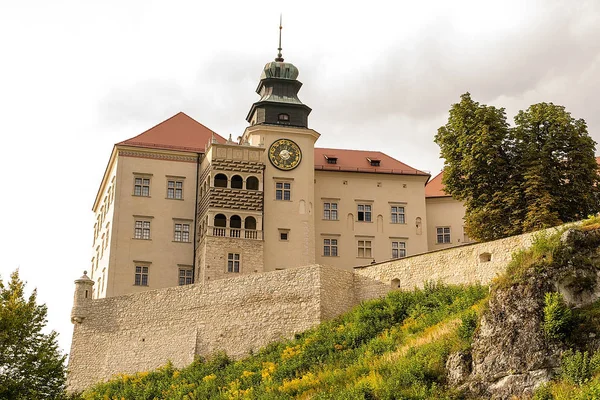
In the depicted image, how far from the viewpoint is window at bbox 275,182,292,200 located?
162ft

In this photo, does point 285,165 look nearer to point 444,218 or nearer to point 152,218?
point 152,218

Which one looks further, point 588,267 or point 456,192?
point 456,192

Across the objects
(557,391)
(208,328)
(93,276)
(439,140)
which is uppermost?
(439,140)

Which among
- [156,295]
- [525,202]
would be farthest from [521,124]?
[156,295]

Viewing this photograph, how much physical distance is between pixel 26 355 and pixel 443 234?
28.7 metres

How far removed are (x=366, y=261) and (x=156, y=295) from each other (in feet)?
48.3

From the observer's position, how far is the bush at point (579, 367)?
25.6m

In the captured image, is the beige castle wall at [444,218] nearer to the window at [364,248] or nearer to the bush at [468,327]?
the window at [364,248]

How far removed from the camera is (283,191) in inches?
1953

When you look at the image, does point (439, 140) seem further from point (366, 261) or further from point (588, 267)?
point (588, 267)

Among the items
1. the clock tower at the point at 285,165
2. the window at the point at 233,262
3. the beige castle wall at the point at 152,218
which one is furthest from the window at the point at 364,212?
the beige castle wall at the point at 152,218

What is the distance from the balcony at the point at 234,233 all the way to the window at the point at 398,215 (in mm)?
8954

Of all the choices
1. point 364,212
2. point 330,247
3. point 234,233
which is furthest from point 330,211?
point 234,233

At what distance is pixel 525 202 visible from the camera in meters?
40.8
